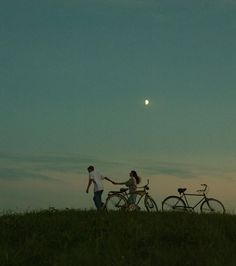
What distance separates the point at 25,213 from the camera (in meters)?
28.5

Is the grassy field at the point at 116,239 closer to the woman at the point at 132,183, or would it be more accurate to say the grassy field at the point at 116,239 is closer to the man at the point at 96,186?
the man at the point at 96,186

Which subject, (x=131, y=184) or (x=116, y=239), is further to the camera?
(x=131, y=184)

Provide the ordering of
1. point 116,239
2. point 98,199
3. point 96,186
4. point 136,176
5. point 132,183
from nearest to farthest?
point 116,239
point 96,186
point 98,199
point 132,183
point 136,176

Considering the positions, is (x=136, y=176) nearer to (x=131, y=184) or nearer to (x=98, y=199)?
(x=131, y=184)

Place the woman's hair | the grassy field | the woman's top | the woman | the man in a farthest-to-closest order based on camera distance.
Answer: the woman's hair
the woman's top
the woman
the man
the grassy field

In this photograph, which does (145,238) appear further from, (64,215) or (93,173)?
(93,173)

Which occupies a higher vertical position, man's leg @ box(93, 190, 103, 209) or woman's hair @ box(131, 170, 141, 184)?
woman's hair @ box(131, 170, 141, 184)

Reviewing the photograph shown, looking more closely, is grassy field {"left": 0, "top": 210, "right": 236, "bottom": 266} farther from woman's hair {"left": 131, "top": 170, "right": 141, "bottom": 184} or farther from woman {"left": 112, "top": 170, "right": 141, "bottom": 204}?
woman's hair {"left": 131, "top": 170, "right": 141, "bottom": 184}

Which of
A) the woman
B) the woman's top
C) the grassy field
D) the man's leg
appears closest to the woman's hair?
the woman

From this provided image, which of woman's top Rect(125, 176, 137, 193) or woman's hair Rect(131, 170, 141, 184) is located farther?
woman's hair Rect(131, 170, 141, 184)

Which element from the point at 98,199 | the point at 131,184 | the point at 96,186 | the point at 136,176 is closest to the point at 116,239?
the point at 96,186

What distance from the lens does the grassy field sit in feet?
75.3

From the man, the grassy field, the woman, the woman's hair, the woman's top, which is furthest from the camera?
the woman's hair

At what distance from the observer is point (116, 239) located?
2455 cm
